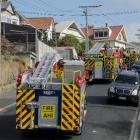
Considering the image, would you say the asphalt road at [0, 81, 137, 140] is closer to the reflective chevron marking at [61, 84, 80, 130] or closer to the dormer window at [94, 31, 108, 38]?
the reflective chevron marking at [61, 84, 80, 130]

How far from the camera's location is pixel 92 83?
3978 centimetres

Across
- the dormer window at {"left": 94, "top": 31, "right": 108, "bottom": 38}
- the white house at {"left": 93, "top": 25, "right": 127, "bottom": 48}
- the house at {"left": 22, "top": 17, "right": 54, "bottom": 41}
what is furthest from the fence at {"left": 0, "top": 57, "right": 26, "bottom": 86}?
the dormer window at {"left": 94, "top": 31, "right": 108, "bottom": 38}

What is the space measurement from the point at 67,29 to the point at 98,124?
74269mm

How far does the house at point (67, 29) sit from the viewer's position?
89575 millimetres

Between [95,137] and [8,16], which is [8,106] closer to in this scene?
[95,137]

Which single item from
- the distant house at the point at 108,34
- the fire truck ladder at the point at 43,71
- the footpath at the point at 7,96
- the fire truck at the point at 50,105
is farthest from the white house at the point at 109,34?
the fire truck at the point at 50,105

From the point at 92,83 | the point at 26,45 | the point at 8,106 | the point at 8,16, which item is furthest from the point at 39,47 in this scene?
the point at 8,106

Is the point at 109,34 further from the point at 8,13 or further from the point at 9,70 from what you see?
the point at 9,70

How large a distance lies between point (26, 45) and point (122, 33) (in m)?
77.6

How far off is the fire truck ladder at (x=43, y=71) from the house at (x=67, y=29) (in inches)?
2686

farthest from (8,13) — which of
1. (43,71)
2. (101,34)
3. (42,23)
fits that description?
(101,34)

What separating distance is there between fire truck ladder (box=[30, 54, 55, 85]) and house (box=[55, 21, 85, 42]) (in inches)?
2686

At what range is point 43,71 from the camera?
17.2m

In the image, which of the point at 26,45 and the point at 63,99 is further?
the point at 26,45
